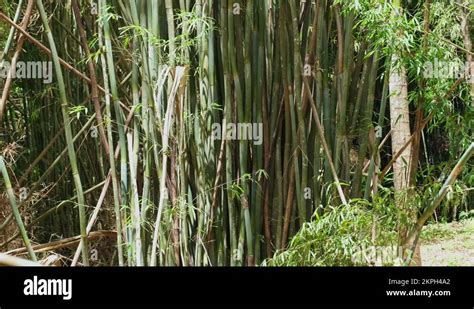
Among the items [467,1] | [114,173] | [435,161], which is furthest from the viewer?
[435,161]

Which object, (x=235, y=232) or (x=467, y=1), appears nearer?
(x=235, y=232)

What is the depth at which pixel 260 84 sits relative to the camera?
3250 millimetres

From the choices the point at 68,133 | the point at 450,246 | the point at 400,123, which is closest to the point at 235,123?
the point at 68,133

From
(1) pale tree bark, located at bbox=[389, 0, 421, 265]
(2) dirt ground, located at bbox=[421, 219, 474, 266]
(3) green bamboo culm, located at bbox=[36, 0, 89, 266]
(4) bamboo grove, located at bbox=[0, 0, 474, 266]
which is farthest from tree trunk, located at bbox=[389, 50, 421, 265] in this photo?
(3) green bamboo culm, located at bbox=[36, 0, 89, 266]

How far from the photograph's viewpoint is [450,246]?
490 cm

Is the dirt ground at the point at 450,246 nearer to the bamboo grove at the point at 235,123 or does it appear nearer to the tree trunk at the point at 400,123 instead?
the tree trunk at the point at 400,123

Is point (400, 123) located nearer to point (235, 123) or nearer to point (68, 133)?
point (235, 123)

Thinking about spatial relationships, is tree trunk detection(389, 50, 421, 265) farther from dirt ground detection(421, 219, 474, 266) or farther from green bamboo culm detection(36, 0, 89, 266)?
green bamboo culm detection(36, 0, 89, 266)

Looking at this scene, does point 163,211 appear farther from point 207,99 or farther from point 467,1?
point 467,1

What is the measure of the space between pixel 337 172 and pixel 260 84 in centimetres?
49

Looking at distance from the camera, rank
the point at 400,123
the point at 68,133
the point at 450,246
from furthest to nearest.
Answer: the point at 450,246, the point at 400,123, the point at 68,133

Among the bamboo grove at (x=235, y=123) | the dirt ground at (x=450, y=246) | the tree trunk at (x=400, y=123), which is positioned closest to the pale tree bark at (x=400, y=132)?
the tree trunk at (x=400, y=123)

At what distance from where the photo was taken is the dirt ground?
180 inches

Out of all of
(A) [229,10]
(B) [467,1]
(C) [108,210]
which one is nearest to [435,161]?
(B) [467,1]
